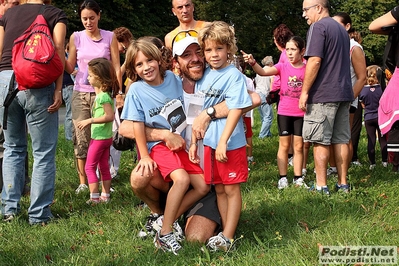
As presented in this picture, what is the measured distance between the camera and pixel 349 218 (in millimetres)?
4383

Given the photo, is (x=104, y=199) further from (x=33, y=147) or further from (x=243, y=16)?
(x=243, y=16)

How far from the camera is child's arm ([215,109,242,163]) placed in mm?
3918

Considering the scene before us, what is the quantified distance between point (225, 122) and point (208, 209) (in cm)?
75

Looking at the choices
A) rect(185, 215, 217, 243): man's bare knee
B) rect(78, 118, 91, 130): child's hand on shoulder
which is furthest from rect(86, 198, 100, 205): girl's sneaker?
rect(185, 215, 217, 243): man's bare knee

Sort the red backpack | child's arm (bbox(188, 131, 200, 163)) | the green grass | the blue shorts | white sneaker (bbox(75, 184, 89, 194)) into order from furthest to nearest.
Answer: white sneaker (bbox(75, 184, 89, 194)), the red backpack, child's arm (bbox(188, 131, 200, 163)), the blue shorts, the green grass

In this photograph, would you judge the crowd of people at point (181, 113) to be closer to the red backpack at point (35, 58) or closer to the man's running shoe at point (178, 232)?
the man's running shoe at point (178, 232)

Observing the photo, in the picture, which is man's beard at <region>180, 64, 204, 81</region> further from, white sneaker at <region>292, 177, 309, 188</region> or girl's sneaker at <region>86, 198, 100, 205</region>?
white sneaker at <region>292, 177, 309, 188</region>

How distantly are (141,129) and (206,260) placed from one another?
115 cm

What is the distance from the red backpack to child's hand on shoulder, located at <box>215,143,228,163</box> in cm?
183

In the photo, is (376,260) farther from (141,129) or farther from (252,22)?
(252,22)

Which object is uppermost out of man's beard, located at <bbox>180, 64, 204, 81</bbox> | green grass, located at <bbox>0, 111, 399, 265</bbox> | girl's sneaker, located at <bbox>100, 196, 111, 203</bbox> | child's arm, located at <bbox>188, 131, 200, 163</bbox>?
man's beard, located at <bbox>180, 64, 204, 81</bbox>

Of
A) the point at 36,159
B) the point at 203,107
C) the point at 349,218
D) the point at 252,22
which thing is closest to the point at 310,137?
the point at 349,218

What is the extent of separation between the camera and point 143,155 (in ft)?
13.7

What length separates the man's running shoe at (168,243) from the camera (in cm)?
393
